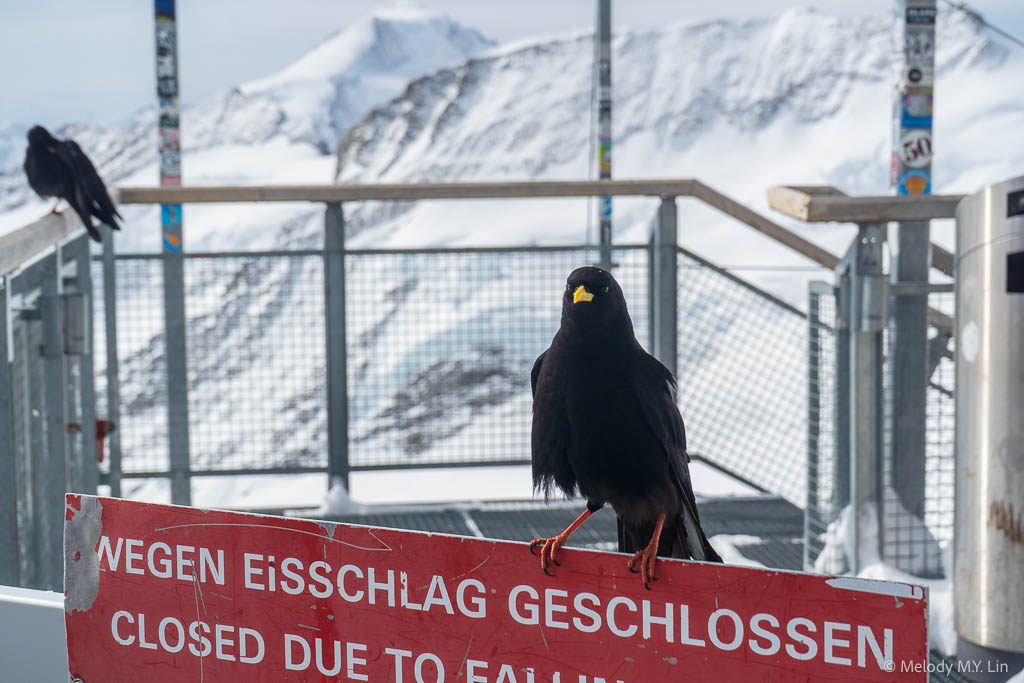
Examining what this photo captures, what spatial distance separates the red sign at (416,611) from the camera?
45.7 inches

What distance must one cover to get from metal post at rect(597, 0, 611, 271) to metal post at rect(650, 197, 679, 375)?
168 cm

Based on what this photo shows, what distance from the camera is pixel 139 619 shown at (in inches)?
55.1

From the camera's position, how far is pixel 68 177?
3.50 meters

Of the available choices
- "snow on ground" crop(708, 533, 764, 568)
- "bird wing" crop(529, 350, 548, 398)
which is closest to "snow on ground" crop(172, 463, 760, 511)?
"snow on ground" crop(708, 533, 764, 568)

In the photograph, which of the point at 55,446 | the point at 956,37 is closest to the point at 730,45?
the point at 956,37

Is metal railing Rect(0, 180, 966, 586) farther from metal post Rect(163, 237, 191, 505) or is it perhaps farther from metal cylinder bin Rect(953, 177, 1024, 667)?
metal cylinder bin Rect(953, 177, 1024, 667)

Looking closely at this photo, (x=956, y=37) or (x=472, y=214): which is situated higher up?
(x=956, y=37)

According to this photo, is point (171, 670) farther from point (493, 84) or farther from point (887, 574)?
A: point (493, 84)

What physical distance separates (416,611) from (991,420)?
163 cm

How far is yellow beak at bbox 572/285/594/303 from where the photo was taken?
69.7 inches

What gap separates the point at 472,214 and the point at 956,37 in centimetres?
839

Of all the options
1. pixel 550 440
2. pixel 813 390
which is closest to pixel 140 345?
pixel 813 390

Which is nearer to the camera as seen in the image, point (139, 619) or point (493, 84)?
point (139, 619)

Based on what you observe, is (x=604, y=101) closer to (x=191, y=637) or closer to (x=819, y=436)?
(x=819, y=436)
